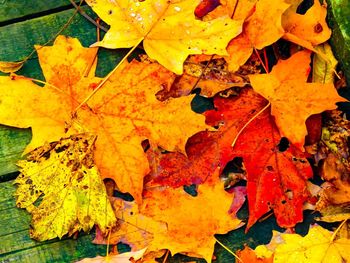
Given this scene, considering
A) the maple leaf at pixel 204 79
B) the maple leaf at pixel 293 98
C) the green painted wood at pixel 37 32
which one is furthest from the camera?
the green painted wood at pixel 37 32

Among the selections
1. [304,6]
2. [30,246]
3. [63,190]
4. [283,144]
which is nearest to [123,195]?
[63,190]

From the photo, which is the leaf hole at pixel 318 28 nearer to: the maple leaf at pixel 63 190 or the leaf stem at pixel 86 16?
the leaf stem at pixel 86 16

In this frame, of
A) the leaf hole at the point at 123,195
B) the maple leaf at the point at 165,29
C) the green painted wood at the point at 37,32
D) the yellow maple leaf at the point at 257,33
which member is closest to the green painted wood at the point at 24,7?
the green painted wood at the point at 37,32

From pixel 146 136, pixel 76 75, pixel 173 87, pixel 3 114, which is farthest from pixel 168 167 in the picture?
pixel 3 114

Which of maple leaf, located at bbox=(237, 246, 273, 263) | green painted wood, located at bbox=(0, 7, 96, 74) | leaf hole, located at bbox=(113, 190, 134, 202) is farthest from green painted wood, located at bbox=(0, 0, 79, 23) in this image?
maple leaf, located at bbox=(237, 246, 273, 263)

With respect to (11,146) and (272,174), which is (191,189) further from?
(11,146)

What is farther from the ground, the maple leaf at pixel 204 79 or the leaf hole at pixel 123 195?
the maple leaf at pixel 204 79
